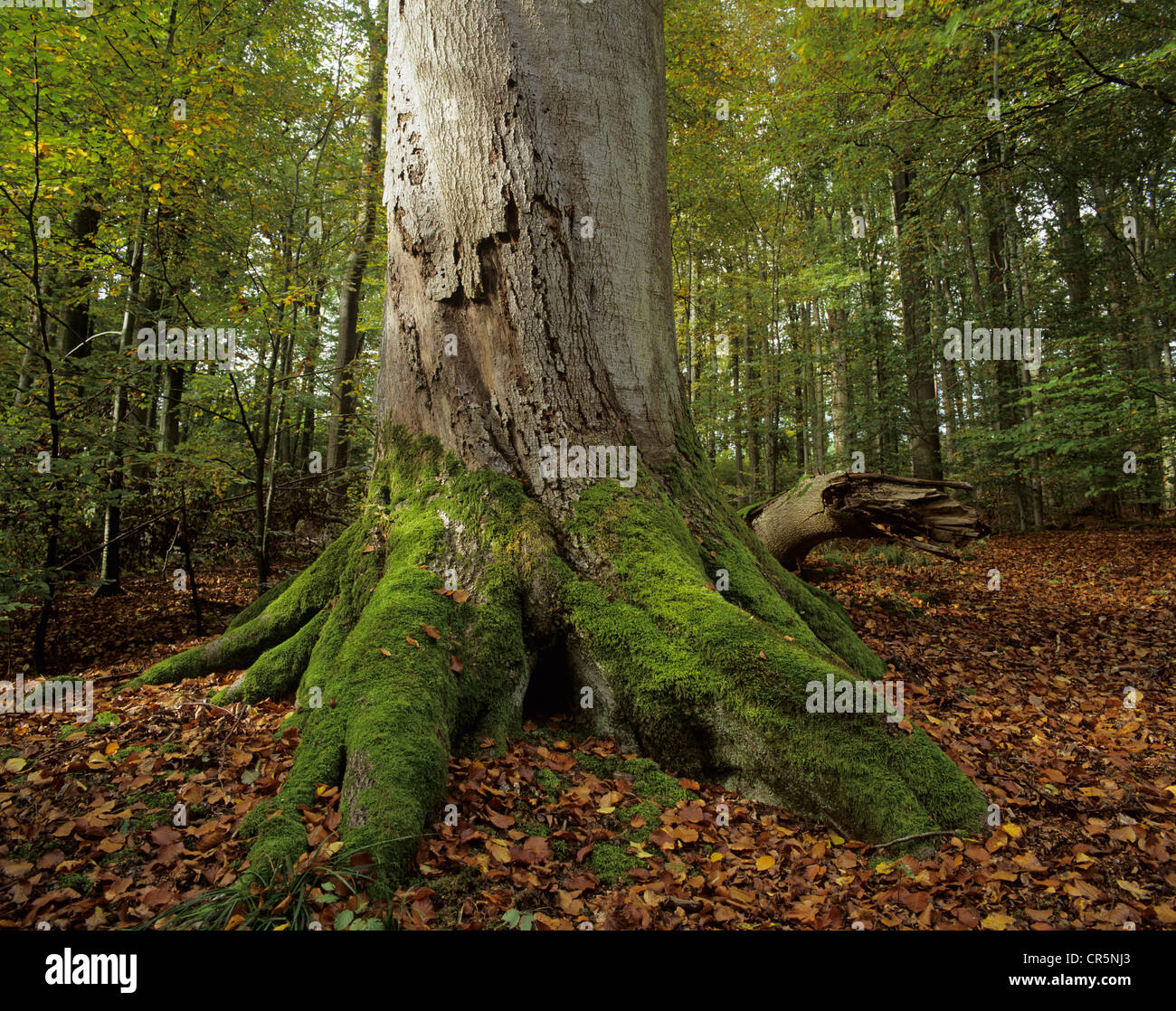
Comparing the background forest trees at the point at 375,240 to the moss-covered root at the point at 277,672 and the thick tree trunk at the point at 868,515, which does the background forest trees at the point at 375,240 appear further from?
the moss-covered root at the point at 277,672

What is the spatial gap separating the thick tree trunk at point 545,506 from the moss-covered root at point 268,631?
16 millimetres

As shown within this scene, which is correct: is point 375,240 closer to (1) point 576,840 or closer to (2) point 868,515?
(2) point 868,515

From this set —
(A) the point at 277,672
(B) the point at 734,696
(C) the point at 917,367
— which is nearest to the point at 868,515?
(B) the point at 734,696

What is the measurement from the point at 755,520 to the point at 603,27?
4746 mm

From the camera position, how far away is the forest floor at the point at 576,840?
213 centimetres

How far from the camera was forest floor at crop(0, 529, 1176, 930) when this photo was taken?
213 cm

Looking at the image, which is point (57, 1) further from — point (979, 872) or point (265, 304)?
point (979, 872)

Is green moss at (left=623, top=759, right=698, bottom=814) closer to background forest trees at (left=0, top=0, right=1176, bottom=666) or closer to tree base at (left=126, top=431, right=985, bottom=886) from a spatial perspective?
tree base at (left=126, top=431, right=985, bottom=886)

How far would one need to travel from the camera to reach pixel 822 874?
2.44 meters

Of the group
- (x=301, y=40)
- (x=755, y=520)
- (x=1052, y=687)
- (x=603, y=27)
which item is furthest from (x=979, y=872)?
(x=301, y=40)

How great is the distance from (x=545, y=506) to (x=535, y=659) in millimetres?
913

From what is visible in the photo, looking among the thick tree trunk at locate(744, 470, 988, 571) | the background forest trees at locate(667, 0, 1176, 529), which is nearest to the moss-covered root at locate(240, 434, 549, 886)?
the thick tree trunk at locate(744, 470, 988, 571)

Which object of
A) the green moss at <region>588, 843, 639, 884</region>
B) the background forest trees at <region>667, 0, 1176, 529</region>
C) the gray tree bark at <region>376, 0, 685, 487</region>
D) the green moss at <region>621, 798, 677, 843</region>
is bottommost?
the green moss at <region>588, 843, 639, 884</region>

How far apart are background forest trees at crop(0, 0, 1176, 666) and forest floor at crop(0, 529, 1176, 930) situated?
2.76m
